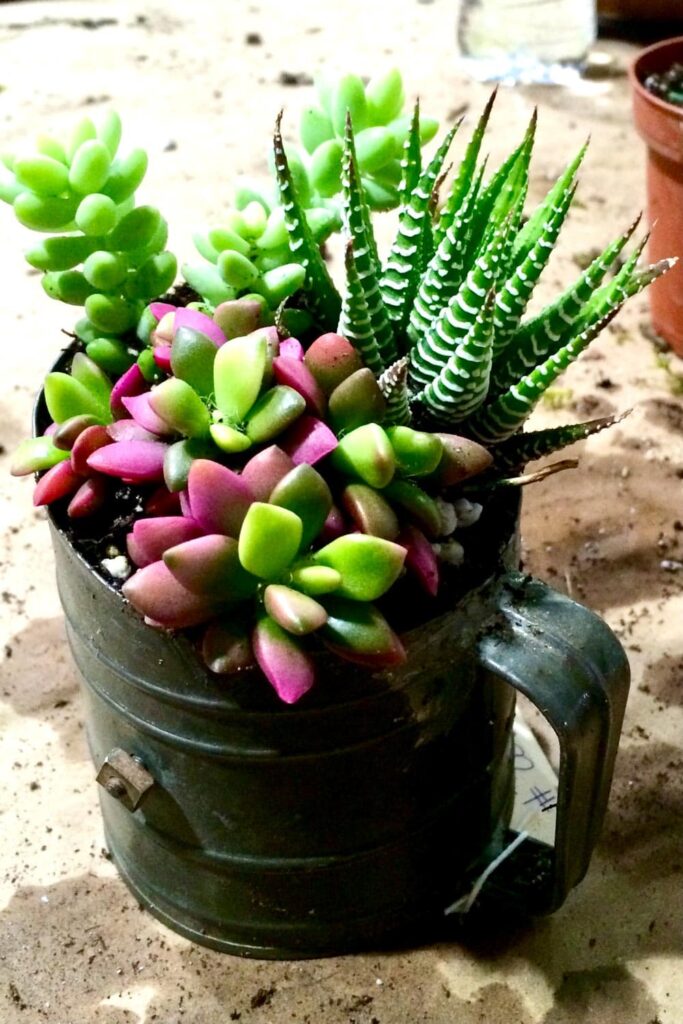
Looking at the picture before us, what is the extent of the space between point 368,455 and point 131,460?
0.16 m

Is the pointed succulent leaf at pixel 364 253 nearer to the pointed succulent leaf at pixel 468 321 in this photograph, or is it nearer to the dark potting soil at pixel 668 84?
the pointed succulent leaf at pixel 468 321

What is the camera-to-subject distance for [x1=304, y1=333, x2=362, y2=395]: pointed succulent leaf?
2.33 ft

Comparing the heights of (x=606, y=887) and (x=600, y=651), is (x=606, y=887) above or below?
below

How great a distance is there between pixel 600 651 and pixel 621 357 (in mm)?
994

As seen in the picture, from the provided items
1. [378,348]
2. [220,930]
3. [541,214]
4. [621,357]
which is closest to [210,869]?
Result: [220,930]

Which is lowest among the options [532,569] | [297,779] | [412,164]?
[532,569]

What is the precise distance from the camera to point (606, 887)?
0.98 m

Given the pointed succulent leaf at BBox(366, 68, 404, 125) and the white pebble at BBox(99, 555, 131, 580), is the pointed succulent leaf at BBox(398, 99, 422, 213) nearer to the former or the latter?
the pointed succulent leaf at BBox(366, 68, 404, 125)

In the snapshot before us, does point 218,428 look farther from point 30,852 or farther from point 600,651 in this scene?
point 30,852

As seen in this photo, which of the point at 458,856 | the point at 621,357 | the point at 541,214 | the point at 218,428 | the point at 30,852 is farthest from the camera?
the point at 621,357

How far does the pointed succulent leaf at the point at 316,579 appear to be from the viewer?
0.64 metres

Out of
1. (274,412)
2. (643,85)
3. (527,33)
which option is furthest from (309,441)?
(527,33)

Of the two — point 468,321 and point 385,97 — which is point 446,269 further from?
point 385,97

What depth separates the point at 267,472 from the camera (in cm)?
67
